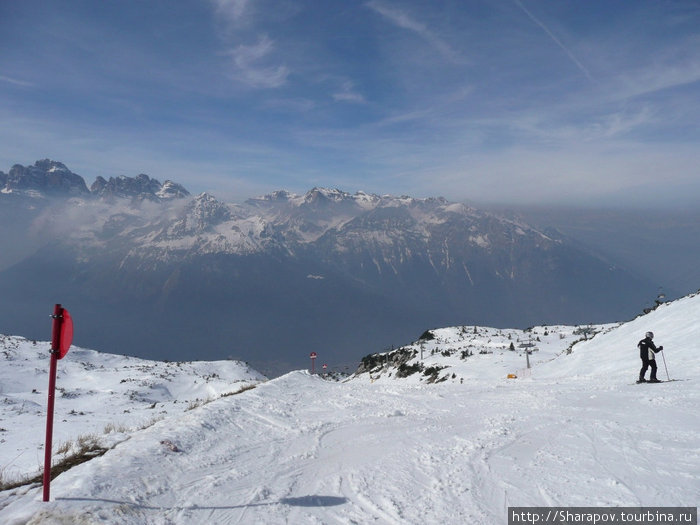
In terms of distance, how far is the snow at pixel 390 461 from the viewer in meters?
5.66

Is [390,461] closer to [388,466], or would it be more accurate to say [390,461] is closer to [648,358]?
[388,466]

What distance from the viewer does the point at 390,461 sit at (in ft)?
24.9

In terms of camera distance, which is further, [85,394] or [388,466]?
[85,394]

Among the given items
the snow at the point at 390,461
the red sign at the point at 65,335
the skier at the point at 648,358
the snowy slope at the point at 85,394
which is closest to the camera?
the snow at the point at 390,461

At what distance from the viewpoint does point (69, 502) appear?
18.0ft

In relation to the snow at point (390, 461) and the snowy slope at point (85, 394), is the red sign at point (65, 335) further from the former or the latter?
the snowy slope at point (85, 394)

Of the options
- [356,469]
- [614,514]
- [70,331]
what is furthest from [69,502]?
[614,514]

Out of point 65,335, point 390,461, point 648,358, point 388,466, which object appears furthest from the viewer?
point 648,358

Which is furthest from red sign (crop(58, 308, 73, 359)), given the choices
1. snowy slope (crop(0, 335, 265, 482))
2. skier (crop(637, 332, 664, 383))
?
skier (crop(637, 332, 664, 383))

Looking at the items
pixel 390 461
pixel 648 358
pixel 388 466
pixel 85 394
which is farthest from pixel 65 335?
pixel 85 394

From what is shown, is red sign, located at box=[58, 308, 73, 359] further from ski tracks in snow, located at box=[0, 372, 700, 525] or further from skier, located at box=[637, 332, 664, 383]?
skier, located at box=[637, 332, 664, 383]

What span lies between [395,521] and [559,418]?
6.55 metres

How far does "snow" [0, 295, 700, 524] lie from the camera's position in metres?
5.66

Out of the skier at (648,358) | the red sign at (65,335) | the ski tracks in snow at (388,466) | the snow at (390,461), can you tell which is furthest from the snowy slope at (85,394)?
the skier at (648,358)
